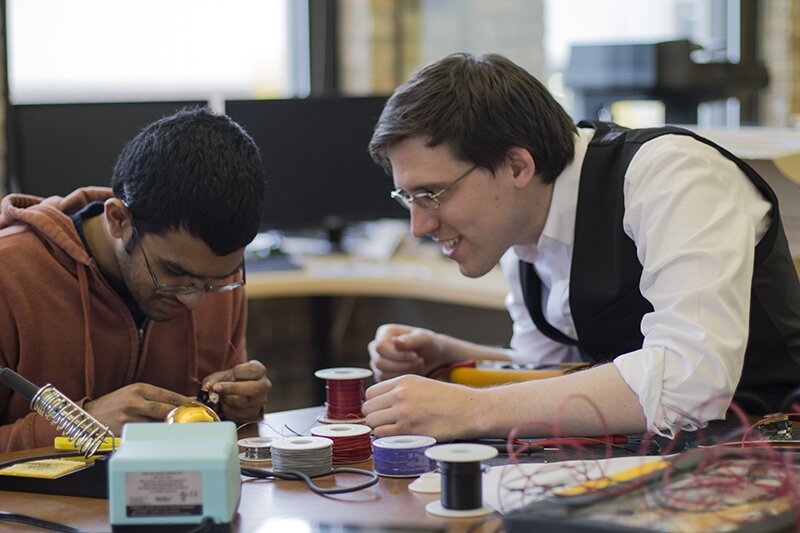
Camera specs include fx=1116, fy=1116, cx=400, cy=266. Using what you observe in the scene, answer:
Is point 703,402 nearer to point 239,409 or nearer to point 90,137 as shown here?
point 239,409

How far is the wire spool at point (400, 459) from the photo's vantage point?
1.46m

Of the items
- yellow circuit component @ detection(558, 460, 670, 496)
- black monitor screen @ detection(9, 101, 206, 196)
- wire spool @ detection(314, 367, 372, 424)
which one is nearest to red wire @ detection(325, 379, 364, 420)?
wire spool @ detection(314, 367, 372, 424)

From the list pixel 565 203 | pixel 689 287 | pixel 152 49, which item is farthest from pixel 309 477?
pixel 152 49

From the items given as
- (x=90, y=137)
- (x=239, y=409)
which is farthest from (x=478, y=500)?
(x=90, y=137)

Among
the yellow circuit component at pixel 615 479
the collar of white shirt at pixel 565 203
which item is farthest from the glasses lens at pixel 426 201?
the yellow circuit component at pixel 615 479

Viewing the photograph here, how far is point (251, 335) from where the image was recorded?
4227 mm

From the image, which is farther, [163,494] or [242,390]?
[242,390]

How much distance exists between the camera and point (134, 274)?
1834 mm

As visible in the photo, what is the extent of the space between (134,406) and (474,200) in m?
0.69

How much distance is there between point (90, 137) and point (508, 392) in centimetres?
221

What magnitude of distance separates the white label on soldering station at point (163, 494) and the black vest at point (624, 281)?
87 cm

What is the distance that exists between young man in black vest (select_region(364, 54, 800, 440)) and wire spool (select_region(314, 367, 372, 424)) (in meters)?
0.13

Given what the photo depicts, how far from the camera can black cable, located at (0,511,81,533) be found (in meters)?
1.30

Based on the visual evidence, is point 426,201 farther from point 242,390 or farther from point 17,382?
point 17,382
